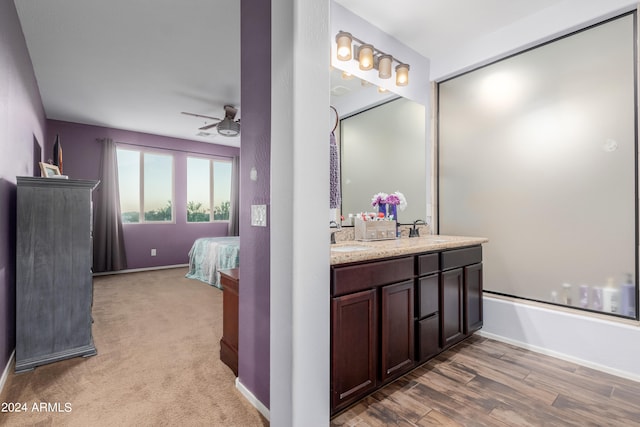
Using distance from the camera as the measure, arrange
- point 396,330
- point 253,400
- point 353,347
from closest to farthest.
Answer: point 353,347, point 253,400, point 396,330

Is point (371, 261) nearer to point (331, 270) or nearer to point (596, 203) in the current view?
point (331, 270)

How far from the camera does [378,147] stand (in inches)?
112

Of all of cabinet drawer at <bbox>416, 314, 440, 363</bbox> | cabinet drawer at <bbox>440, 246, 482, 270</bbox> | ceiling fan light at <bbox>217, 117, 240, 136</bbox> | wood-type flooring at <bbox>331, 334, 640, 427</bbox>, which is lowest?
wood-type flooring at <bbox>331, 334, 640, 427</bbox>

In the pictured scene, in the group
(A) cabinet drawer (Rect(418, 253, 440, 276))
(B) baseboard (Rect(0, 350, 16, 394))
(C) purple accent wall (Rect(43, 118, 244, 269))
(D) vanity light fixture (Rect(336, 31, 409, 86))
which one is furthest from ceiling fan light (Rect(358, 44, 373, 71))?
(C) purple accent wall (Rect(43, 118, 244, 269))

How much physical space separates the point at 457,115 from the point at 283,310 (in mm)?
2661

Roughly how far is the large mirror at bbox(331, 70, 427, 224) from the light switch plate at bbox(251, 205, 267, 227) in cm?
111

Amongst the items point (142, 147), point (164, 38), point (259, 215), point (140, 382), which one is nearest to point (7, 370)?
point (140, 382)

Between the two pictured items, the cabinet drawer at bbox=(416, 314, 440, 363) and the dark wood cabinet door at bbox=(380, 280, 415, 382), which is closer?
the dark wood cabinet door at bbox=(380, 280, 415, 382)

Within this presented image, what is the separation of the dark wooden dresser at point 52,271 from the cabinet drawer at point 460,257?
2.79m

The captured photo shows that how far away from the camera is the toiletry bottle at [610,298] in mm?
2109

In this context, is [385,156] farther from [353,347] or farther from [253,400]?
[253,400]

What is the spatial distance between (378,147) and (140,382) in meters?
2.61

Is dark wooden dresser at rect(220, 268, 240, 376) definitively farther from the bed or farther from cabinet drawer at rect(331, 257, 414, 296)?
the bed

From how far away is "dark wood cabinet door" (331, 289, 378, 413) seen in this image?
151cm
